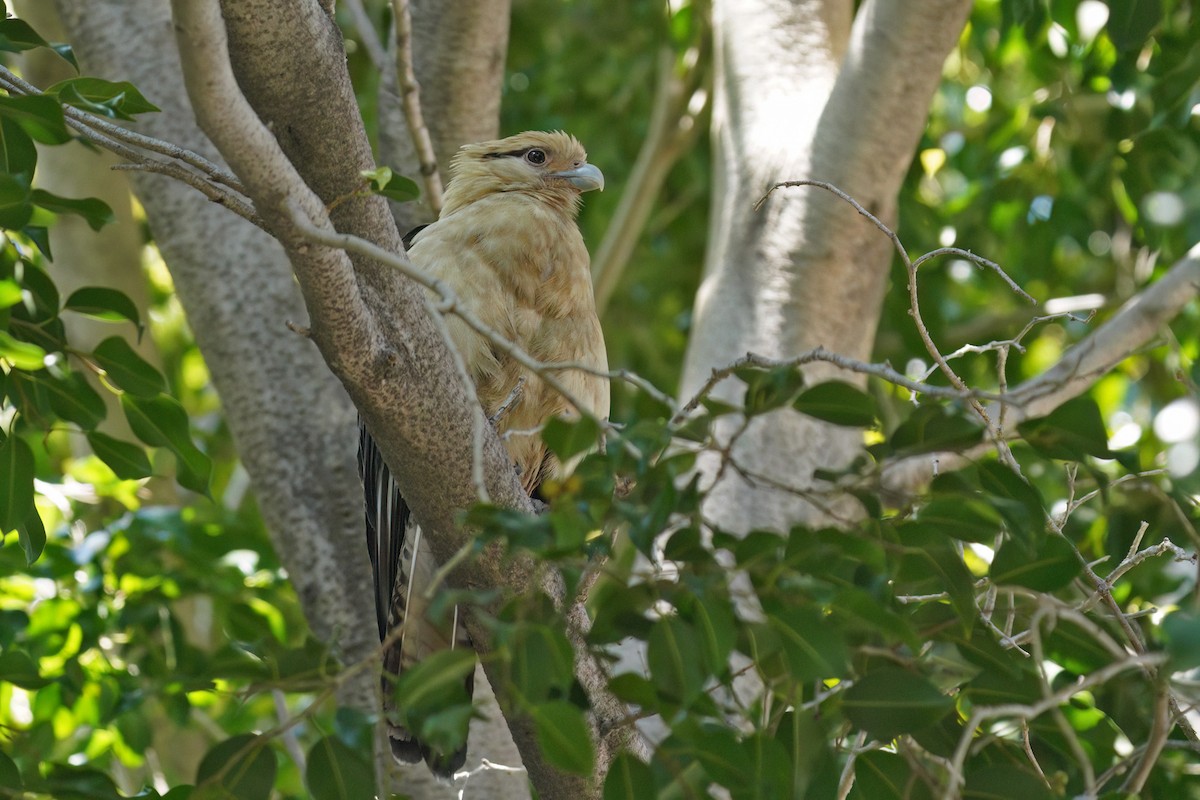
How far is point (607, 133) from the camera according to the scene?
18.4ft

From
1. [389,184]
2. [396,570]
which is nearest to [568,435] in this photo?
[389,184]

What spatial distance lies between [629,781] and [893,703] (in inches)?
12.7

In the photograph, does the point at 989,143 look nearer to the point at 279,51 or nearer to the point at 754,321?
the point at 754,321

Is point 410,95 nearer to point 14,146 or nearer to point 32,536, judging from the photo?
point 14,146

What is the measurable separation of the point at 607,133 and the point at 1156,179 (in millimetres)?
2412

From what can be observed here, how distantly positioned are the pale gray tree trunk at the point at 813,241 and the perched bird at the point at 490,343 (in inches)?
14.0

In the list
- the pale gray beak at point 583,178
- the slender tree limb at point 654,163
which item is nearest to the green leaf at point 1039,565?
the pale gray beak at point 583,178

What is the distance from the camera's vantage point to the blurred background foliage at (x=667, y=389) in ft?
5.82

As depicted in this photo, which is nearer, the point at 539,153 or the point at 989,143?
the point at 539,153

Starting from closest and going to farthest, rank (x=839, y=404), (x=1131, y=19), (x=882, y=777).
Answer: (x=839, y=404) < (x=882, y=777) < (x=1131, y=19)

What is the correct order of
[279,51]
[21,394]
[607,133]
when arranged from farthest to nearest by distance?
[607,133] → [21,394] → [279,51]

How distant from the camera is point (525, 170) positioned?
11.9 feet

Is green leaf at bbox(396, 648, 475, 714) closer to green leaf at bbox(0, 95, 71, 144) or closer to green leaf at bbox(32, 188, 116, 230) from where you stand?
green leaf at bbox(0, 95, 71, 144)

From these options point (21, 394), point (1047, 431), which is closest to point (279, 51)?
point (21, 394)
